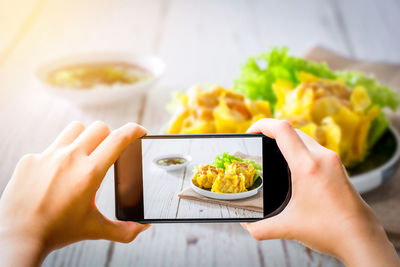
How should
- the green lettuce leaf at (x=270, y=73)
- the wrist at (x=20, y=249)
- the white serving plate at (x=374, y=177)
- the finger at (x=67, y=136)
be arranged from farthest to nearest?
the green lettuce leaf at (x=270, y=73)
the white serving plate at (x=374, y=177)
the finger at (x=67, y=136)
the wrist at (x=20, y=249)

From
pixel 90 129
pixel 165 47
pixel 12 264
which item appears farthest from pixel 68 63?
pixel 12 264

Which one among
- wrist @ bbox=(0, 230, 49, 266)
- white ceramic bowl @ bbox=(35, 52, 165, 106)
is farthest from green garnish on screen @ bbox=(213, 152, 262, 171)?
white ceramic bowl @ bbox=(35, 52, 165, 106)

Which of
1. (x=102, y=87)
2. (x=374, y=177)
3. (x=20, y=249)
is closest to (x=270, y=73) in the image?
(x=374, y=177)

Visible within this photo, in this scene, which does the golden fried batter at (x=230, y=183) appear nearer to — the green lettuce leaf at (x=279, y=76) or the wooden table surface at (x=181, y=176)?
the wooden table surface at (x=181, y=176)

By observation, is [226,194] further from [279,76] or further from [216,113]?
[279,76]

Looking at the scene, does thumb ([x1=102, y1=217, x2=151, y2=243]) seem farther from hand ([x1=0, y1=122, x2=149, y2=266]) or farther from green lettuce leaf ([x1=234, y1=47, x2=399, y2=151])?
green lettuce leaf ([x1=234, y1=47, x2=399, y2=151])

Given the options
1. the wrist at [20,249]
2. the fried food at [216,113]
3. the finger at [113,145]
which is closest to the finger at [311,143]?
the finger at [113,145]
